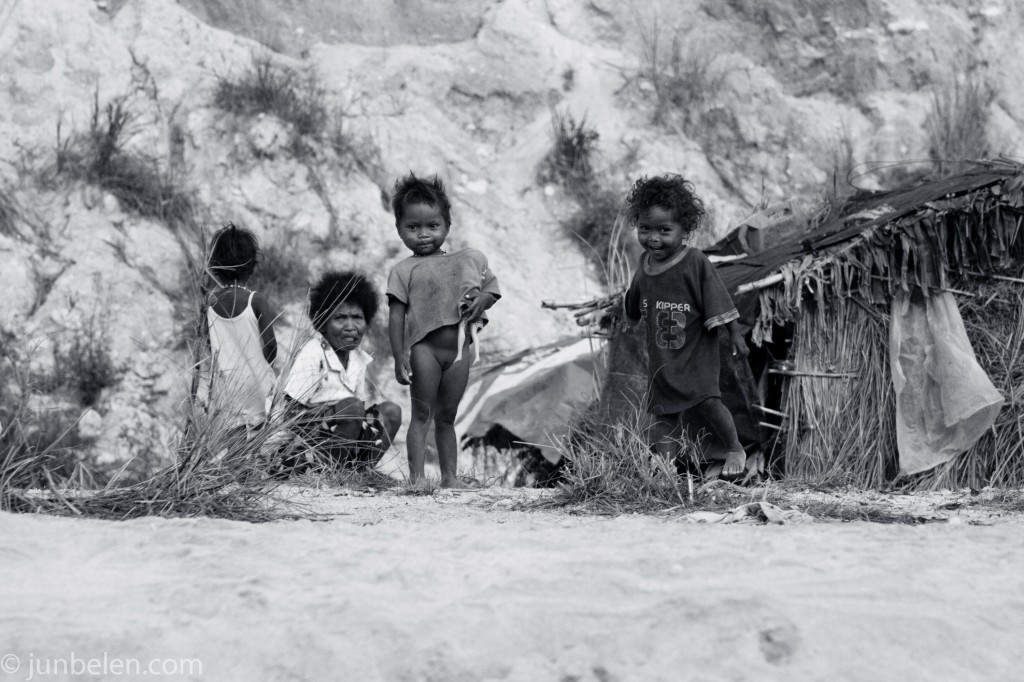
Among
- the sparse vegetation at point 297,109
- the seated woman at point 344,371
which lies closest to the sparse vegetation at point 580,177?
the sparse vegetation at point 297,109

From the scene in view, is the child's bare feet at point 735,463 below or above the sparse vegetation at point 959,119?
below

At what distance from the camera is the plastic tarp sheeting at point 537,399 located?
22.9 feet

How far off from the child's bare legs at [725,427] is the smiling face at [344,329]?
5.66ft

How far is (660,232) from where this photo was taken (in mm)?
5156

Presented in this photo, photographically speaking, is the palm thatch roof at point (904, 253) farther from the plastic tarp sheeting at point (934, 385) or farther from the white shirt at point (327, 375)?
the white shirt at point (327, 375)

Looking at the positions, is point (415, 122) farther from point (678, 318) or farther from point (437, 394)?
point (678, 318)

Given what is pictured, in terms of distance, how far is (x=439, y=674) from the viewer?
2.32 meters

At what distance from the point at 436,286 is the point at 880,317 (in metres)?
2.27

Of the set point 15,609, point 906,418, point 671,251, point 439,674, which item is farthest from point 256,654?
point 906,418

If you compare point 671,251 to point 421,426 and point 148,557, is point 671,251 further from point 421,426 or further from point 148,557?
point 148,557

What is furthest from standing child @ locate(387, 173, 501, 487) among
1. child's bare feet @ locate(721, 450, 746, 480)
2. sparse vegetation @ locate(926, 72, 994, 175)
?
sparse vegetation @ locate(926, 72, 994, 175)

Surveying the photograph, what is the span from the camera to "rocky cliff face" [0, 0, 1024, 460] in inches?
355

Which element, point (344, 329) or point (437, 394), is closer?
point (437, 394)

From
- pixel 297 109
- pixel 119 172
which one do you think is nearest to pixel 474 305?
pixel 119 172
